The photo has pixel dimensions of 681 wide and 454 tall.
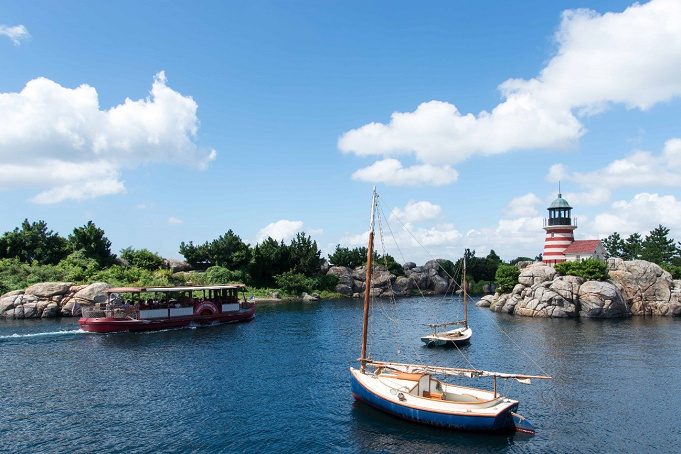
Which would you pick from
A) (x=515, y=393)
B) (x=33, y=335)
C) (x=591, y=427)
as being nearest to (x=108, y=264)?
(x=33, y=335)

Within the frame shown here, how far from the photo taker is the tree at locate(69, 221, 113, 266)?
316 ft

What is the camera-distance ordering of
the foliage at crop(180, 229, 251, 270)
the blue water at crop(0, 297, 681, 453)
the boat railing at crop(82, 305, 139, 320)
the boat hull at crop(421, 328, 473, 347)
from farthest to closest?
the foliage at crop(180, 229, 251, 270)
the boat railing at crop(82, 305, 139, 320)
the boat hull at crop(421, 328, 473, 347)
the blue water at crop(0, 297, 681, 453)

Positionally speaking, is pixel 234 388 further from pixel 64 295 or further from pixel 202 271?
pixel 202 271

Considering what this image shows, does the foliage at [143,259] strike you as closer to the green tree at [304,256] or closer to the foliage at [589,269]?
the green tree at [304,256]

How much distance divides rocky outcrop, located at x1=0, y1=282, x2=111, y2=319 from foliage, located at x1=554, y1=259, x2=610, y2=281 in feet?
264

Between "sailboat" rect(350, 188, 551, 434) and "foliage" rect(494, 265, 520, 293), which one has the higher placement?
"foliage" rect(494, 265, 520, 293)

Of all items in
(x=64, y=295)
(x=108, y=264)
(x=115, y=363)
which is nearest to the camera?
(x=115, y=363)

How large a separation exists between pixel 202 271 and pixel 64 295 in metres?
39.4

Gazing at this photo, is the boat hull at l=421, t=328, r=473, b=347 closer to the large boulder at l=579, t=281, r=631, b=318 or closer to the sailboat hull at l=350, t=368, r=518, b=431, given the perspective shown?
the sailboat hull at l=350, t=368, r=518, b=431

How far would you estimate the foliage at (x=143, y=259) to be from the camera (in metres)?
100

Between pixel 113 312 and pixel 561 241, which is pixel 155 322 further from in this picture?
pixel 561 241

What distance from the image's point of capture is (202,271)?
374 feet

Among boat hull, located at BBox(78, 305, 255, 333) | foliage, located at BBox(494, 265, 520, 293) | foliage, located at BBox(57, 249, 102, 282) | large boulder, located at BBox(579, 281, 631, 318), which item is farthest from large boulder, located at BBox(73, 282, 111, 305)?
large boulder, located at BBox(579, 281, 631, 318)

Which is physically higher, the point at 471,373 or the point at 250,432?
the point at 471,373
